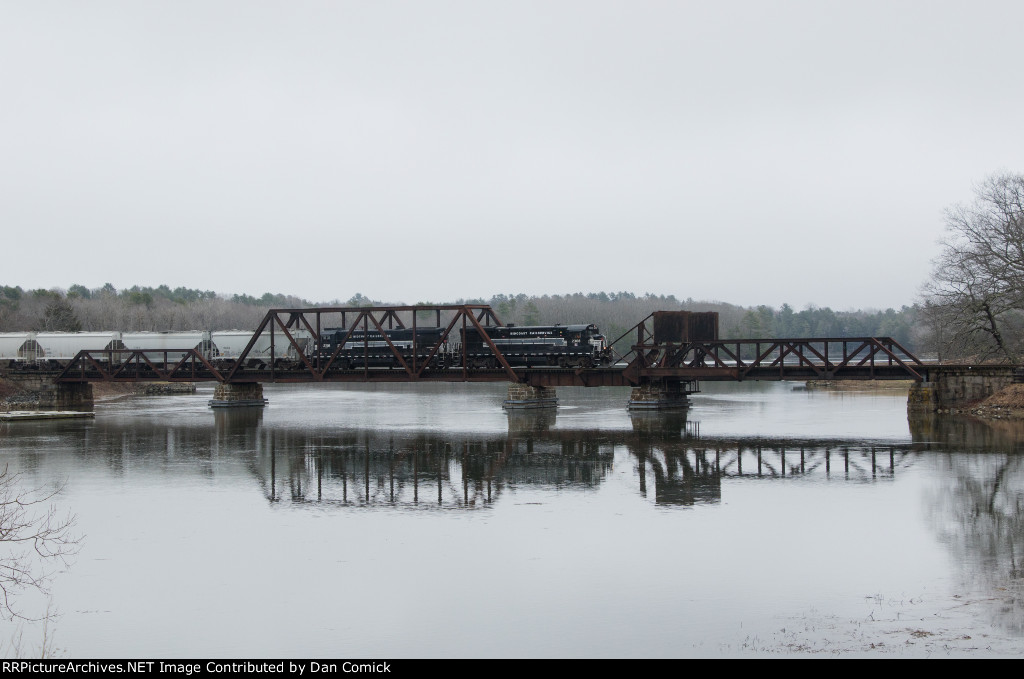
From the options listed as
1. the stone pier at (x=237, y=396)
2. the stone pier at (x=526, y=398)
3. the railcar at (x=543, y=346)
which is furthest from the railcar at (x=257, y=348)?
the stone pier at (x=526, y=398)

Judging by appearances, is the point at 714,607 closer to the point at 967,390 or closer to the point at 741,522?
the point at 741,522

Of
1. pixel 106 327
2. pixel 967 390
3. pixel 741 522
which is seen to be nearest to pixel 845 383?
pixel 967 390

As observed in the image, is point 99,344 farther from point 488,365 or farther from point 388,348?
point 488,365

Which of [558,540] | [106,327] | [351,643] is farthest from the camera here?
[106,327]

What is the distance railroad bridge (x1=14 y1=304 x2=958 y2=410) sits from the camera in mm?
53875

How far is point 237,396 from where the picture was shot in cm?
7175

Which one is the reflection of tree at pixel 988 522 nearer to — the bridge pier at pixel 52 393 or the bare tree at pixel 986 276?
the bare tree at pixel 986 276

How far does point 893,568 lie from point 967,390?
42830 millimetres

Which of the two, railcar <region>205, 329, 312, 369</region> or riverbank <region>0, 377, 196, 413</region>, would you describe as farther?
railcar <region>205, 329, 312, 369</region>

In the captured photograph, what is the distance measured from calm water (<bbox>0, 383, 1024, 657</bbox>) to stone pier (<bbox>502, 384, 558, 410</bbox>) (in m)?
21.4

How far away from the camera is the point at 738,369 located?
5331cm

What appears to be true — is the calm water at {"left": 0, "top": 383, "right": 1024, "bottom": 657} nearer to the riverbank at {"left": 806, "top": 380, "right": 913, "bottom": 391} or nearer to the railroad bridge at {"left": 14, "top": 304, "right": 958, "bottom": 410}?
the railroad bridge at {"left": 14, "top": 304, "right": 958, "bottom": 410}

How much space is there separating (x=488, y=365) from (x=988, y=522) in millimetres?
42421

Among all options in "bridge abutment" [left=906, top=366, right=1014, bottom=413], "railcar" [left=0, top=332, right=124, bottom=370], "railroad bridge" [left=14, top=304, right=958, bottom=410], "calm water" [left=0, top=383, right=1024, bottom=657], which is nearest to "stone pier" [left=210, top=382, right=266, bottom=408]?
"railroad bridge" [left=14, top=304, right=958, bottom=410]
